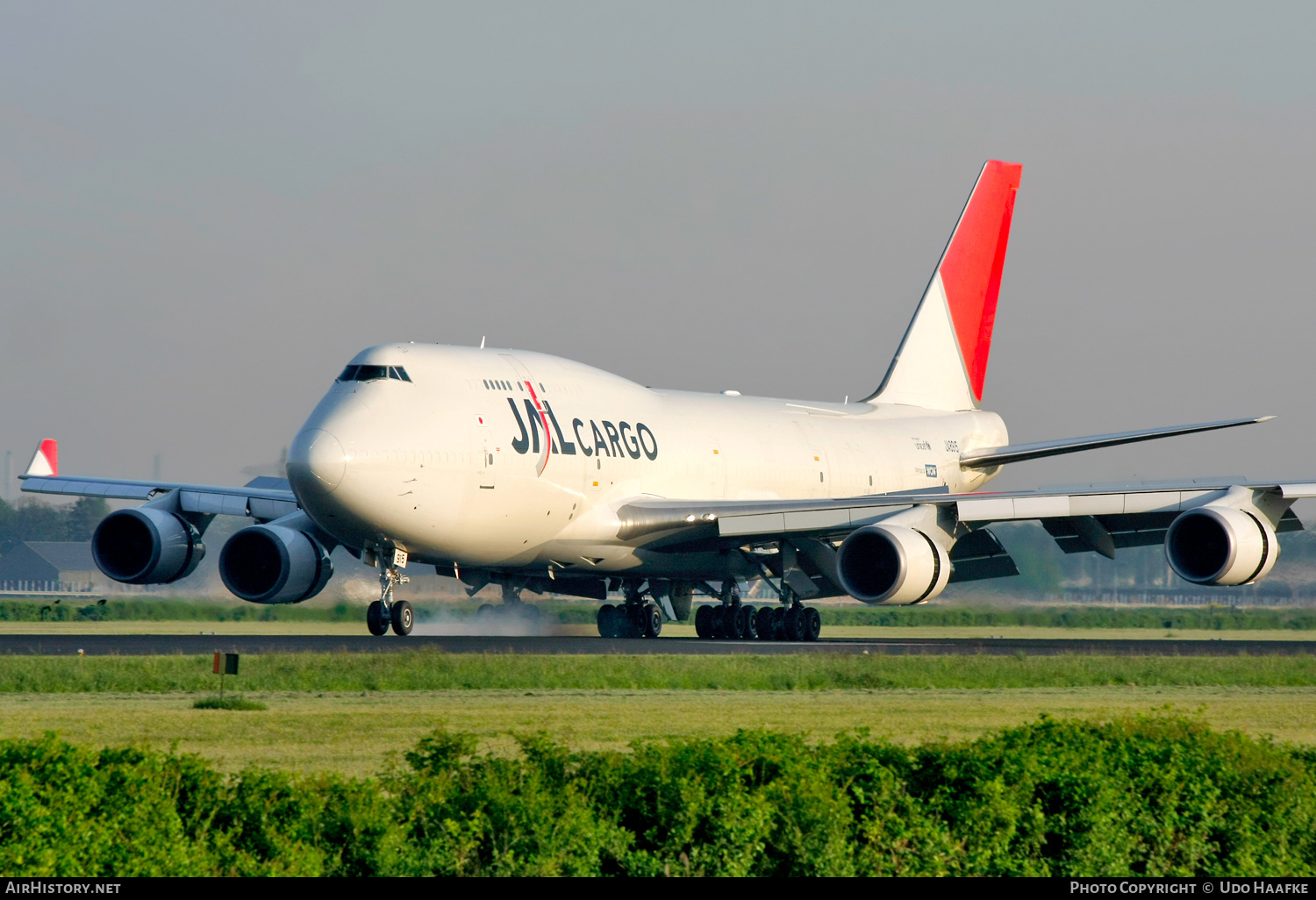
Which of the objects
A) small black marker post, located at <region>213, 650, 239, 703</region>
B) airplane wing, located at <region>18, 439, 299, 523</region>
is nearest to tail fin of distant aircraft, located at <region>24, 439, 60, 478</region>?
airplane wing, located at <region>18, 439, 299, 523</region>

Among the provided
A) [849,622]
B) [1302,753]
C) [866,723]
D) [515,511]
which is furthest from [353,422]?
[849,622]

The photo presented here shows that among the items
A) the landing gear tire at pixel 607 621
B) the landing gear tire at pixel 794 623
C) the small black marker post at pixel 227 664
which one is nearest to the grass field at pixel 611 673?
the small black marker post at pixel 227 664

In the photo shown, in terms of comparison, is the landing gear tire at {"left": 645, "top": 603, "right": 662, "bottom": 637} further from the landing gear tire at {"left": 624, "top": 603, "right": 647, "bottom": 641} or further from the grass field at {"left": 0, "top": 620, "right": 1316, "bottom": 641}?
the grass field at {"left": 0, "top": 620, "right": 1316, "bottom": 641}

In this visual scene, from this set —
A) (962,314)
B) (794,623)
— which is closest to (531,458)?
(794,623)

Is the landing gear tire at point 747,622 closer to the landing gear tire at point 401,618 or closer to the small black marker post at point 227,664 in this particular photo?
the landing gear tire at point 401,618

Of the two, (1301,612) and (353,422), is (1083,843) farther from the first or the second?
(1301,612)

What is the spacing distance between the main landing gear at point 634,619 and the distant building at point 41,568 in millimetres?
32587

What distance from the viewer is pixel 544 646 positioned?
25.4 metres

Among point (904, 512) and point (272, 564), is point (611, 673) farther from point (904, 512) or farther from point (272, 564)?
point (272, 564)

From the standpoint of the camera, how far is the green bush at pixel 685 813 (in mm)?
8352

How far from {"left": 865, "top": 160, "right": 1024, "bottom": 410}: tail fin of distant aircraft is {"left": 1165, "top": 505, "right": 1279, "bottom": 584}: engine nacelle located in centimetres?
1254

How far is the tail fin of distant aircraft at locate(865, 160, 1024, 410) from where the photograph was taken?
4078 centimetres

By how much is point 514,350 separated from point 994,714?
560 inches

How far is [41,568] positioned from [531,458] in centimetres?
4113
